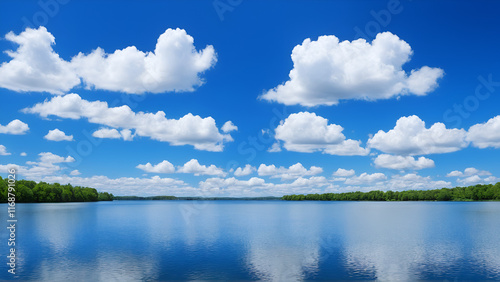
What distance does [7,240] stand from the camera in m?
55.8

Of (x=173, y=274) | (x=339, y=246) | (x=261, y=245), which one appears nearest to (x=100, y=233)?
(x=261, y=245)

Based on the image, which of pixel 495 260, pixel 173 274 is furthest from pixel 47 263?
pixel 495 260

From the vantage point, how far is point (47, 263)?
4119 centimetres

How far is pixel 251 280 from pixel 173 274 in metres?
8.26

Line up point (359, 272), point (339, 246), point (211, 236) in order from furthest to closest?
point (211, 236) < point (339, 246) < point (359, 272)

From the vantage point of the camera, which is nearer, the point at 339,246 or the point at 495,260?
the point at 495,260

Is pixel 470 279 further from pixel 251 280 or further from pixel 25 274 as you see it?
pixel 25 274

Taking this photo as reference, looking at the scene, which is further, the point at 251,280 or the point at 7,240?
the point at 7,240

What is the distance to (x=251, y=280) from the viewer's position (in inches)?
1366

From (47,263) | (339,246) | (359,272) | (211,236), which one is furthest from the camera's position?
(211,236)

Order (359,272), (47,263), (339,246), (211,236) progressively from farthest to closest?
(211,236) < (339,246) < (47,263) < (359,272)

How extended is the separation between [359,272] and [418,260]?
10808 mm

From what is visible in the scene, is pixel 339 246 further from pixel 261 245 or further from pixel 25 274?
pixel 25 274

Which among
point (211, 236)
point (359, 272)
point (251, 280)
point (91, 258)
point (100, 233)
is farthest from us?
point (100, 233)
